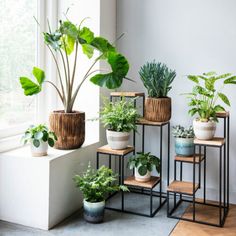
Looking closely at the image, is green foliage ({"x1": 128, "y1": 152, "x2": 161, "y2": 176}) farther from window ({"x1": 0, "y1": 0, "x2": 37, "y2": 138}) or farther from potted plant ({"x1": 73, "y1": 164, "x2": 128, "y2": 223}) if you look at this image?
window ({"x1": 0, "y1": 0, "x2": 37, "y2": 138})

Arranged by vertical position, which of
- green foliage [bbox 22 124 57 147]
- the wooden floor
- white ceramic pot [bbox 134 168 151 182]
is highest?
green foliage [bbox 22 124 57 147]

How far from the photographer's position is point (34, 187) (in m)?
2.58

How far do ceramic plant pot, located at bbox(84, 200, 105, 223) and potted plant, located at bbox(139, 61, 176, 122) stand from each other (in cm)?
86

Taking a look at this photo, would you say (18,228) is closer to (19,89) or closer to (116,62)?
(19,89)

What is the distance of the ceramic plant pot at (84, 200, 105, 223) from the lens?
267 centimetres

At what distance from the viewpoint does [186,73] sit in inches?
128

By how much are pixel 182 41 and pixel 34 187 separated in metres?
1.84

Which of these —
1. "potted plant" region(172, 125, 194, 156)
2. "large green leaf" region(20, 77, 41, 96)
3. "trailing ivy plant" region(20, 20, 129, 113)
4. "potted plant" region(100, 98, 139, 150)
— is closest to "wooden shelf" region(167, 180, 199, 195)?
"potted plant" region(172, 125, 194, 156)

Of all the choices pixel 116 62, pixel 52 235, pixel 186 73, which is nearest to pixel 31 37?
pixel 116 62

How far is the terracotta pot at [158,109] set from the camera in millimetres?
2959

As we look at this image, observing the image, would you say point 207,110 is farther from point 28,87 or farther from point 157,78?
point 28,87

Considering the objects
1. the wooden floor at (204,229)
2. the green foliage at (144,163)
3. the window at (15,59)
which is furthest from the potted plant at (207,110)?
the window at (15,59)

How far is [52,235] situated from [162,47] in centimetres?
193

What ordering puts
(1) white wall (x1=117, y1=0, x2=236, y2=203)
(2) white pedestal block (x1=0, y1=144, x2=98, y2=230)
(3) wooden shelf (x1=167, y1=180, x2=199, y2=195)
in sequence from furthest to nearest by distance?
(1) white wall (x1=117, y1=0, x2=236, y2=203)
(3) wooden shelf (x1=167, y1=180, x2=199, y2=195)
(2) white pedestal block (x1=0, y1=144, x2=98, y2=230)
